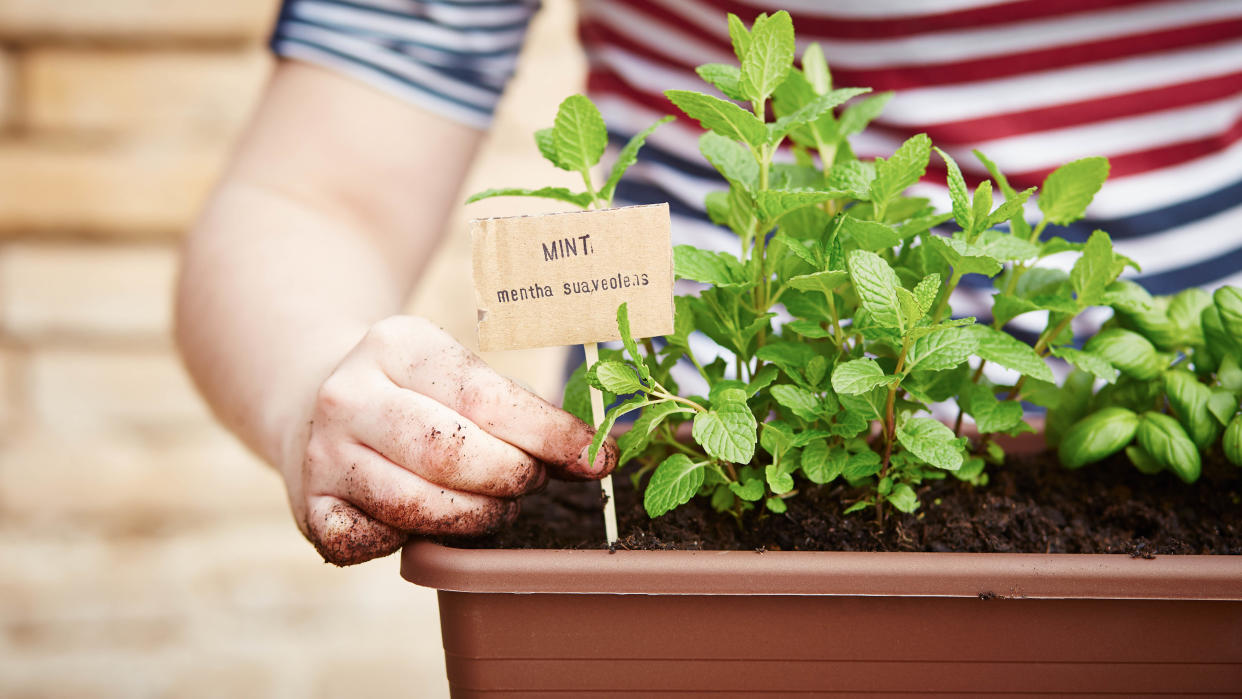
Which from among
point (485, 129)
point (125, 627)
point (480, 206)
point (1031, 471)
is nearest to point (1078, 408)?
point (1031, 471)

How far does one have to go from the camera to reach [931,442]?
0.53 m

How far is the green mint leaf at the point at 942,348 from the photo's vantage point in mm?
508

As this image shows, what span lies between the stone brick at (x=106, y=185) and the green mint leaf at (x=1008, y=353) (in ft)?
4.74

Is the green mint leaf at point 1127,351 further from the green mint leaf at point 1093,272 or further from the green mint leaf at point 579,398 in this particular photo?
the green mint leaf at point 579,398

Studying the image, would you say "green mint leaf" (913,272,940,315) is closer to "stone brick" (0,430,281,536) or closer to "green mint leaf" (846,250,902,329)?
"green mint leaf" (846,250,902,329)

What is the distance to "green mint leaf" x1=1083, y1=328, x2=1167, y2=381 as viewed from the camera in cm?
60

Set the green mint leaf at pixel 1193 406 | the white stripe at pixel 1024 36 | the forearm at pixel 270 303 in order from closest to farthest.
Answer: the green mint leaf at pixel 1193 406 → the forearm at pixel 270 303 → the white stripe at pixel 1024 36

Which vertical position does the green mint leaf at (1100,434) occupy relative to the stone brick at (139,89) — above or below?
below

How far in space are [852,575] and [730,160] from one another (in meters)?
0.25

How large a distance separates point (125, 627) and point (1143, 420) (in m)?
1.80

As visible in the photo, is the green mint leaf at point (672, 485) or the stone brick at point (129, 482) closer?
the green mint leaf at point (672, 485)

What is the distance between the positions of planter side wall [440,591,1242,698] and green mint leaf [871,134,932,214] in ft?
0.73

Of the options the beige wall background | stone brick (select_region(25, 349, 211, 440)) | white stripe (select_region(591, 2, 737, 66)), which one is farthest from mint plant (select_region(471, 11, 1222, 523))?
stone brick (select_region(25, 349, 211, 440))

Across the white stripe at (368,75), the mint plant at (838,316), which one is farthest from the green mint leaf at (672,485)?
the white stripe at (368,75)
